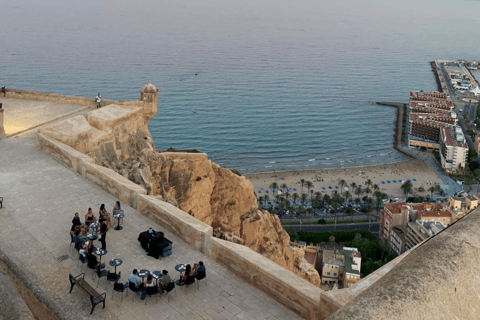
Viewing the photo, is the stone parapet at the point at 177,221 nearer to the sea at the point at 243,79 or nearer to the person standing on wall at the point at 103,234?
the person standing on wall at the point at 103,234

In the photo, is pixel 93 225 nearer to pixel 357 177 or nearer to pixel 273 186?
pixel 273 186

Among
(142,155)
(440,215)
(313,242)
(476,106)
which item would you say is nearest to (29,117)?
(142,155)

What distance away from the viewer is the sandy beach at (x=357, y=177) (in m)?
72.3

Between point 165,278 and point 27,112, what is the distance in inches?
753

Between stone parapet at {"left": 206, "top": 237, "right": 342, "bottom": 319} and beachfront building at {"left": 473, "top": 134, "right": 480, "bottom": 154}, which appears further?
beachfront building at {"left": 473, "top": 134, "right": 480, "bottom": 154}

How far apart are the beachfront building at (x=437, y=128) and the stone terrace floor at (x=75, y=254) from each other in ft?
249

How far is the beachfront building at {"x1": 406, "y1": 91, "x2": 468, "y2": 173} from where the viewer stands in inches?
3302

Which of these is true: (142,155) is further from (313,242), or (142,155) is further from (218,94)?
(218,94)

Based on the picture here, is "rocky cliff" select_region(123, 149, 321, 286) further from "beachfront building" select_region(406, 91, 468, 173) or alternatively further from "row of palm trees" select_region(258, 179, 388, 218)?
"beachfront building" select_region(406, 91, 468, 173)

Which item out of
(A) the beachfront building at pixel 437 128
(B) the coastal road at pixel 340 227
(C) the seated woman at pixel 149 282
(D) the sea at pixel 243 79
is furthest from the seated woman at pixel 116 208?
(A) the beachfront building at pixel 437 128

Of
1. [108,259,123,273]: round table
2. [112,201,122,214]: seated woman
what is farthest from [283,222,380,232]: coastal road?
[108,259,123,273]: round table

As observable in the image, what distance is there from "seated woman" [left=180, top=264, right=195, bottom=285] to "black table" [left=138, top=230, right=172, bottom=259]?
4.84ft

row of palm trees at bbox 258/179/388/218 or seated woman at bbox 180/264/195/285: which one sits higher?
seated woman at bbox 180/264/195/285

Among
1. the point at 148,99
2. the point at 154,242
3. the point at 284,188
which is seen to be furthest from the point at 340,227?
the point at 154,242
